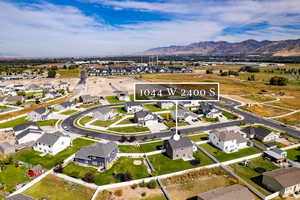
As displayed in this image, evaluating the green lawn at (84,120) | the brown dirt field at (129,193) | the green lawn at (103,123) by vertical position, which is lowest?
the brown dirt field at (129,193)

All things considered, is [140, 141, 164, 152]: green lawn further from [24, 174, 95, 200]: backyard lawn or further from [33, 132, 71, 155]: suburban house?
[33, 132, 71, 155]: suburban house

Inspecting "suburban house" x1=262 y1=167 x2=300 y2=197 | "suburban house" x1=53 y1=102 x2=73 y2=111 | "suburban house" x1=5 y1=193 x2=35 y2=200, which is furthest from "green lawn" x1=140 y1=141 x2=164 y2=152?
"suburban house" x1=53 y1=102 x2=73 y2=111

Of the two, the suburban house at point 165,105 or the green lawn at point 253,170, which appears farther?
the suburban house at point 165,105

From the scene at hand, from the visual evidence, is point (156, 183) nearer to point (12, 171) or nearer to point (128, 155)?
point (128, 155)

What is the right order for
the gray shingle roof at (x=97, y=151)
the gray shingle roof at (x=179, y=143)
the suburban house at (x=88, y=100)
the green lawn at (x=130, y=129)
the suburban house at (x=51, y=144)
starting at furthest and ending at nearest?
the suburban house at (x=88, y=100), the green lawn at (x=130, y=129), the suburban house at (x=51, y=144), the gray shingle roof at (x=179, y=143), the gray shingle roof at (x=97, y=151)

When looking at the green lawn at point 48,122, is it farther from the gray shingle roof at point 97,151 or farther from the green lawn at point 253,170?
the green lawn at point 253,170

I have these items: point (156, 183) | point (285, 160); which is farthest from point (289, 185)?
point (156, 183)

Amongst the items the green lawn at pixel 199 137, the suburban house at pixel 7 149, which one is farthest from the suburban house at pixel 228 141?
the suburban house at pixel 7 149

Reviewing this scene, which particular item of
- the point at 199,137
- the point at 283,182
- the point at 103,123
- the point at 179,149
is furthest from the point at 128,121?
the point at 283,182

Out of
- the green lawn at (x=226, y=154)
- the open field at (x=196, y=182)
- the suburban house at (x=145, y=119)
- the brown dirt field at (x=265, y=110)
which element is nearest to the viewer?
the open field at (x=196, y=182)
